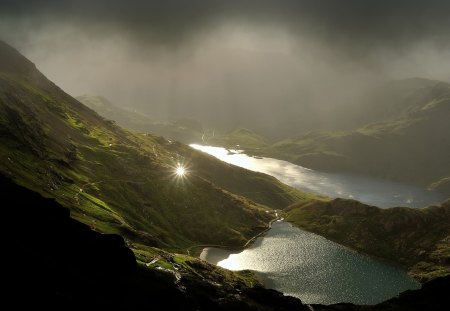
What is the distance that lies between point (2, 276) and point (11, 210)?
2230cm

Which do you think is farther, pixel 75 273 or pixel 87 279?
pixel 87 279

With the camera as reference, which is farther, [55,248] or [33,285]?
[55,248]

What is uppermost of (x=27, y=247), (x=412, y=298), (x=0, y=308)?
(x=412, y=298)

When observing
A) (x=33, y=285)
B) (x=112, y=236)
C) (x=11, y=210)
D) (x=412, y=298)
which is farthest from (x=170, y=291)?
(x=412, y=298)

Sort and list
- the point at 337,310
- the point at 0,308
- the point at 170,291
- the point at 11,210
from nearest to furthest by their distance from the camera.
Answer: the point at 0,308 < the point at 11,210 < the point at 170,291 < the point at 337,310

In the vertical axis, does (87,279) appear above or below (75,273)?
below

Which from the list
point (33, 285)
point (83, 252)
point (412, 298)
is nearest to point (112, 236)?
point (83, 252)

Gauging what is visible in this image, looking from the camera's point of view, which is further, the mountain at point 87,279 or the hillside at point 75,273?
the mountain at point 87,279

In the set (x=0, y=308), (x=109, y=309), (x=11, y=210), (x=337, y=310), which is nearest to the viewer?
(x=0, y=308)

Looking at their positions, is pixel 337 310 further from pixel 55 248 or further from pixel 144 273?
pixel 55 248

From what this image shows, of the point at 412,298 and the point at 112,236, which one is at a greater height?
the point at 412,298

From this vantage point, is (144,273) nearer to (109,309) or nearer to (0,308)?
(109,309)

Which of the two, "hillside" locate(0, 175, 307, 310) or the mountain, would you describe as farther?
the mountain

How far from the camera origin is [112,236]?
338ft
